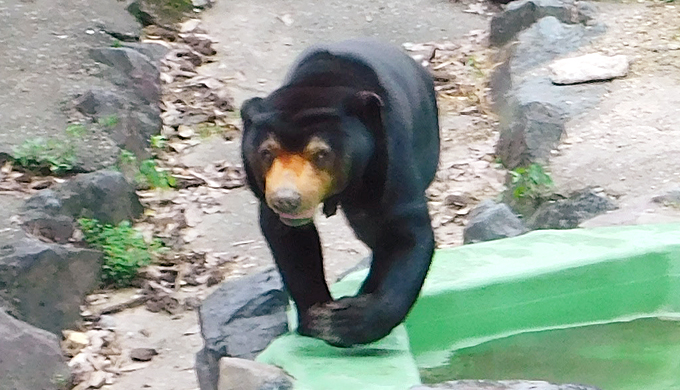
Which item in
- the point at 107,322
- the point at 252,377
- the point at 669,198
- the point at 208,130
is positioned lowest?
the point at 208,130

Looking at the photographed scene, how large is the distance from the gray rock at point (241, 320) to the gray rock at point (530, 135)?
2.65 meters

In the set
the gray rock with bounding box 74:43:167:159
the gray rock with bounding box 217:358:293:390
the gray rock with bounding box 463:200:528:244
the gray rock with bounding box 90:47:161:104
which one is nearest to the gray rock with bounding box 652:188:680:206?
the gray rock with bounding box 463:200:528:244

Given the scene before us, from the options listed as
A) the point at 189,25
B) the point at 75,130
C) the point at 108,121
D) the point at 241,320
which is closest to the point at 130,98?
the point at 108,121

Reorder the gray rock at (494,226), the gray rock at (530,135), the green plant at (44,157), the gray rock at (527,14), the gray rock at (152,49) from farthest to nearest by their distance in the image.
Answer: the gray rock at (527,14) < the gray rock at (152,49) < the gray rock at (530,135) < the green plant at (44,157) < the gray rock at (494,226)

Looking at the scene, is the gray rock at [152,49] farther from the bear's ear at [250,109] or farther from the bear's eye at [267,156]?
the bear's eye at [267,156]

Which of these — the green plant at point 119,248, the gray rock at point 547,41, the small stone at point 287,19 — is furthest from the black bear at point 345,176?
the small stone at point 287,19

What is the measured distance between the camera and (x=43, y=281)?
15.0 ft

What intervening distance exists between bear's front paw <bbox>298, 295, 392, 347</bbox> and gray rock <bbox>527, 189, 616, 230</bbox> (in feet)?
7.37

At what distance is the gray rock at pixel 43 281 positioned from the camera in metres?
4.48

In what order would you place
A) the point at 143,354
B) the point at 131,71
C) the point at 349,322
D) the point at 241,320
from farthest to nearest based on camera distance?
the point at 131,71, the point at 143,354, the point at 241,320, the point at 349,322

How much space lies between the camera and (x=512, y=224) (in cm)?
463

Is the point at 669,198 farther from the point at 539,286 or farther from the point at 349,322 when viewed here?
the point at 349,322

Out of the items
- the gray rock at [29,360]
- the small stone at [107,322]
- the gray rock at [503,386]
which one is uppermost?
the gray rock at [503,386]

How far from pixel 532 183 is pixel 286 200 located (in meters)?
3.16
